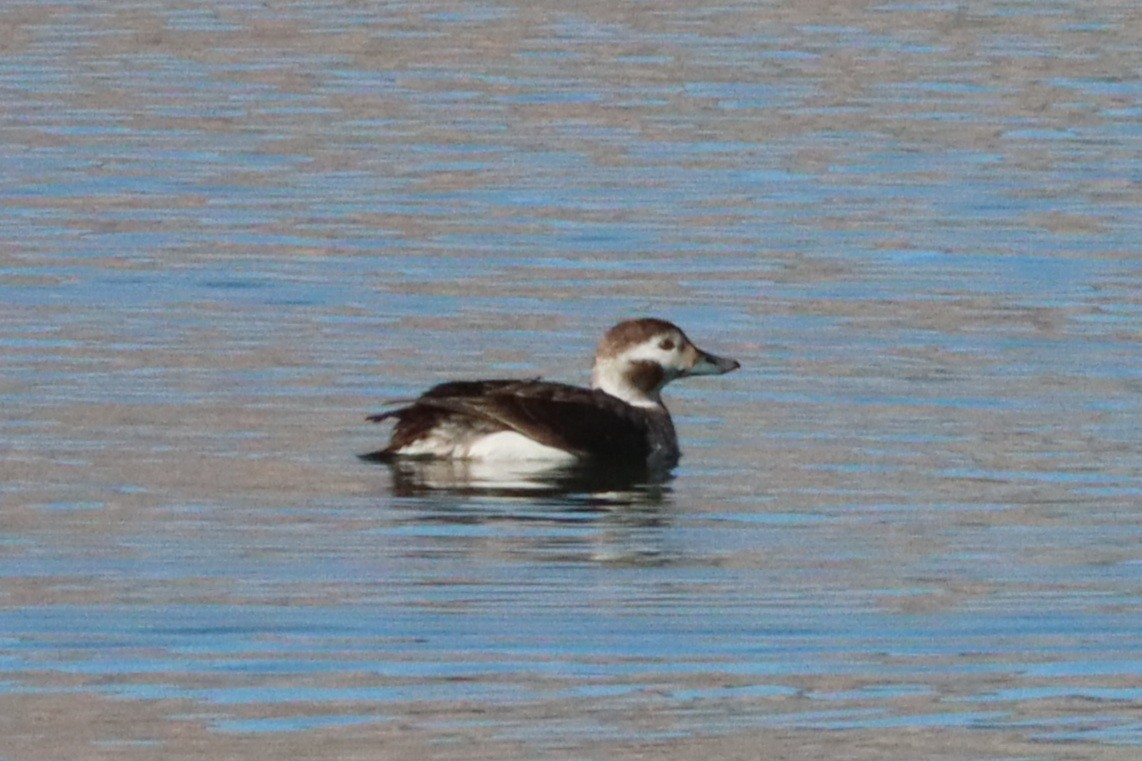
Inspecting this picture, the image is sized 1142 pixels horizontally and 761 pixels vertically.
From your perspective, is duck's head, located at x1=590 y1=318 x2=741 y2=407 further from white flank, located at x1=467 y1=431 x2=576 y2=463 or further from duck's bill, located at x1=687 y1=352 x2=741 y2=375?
white flank, located at x1=467 y1=431 x2=576 y2=463

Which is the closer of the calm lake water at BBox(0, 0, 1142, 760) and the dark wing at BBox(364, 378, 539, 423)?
the calm lake water at BBox(0, 0, 1142, 760)

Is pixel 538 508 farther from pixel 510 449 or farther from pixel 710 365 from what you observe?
pixel 710 365

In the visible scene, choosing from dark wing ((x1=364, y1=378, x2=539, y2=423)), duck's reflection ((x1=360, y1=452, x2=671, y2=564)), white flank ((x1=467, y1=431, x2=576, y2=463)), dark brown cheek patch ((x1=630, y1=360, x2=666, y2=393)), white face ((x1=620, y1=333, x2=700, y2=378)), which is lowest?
duck's reflection ((x1=360, y1=452, x2=671, y2=564))

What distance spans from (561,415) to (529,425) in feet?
0.63

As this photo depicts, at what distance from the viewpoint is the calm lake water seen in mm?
9984

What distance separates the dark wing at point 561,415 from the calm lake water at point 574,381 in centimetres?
45

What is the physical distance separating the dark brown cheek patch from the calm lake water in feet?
1.02

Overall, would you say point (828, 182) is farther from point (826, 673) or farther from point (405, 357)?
point (826, 673)

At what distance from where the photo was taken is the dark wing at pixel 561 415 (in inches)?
552

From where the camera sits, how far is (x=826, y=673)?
400 inches

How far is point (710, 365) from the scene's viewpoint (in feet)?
49.6

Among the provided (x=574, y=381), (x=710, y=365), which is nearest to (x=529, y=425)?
(x=710, y=365)

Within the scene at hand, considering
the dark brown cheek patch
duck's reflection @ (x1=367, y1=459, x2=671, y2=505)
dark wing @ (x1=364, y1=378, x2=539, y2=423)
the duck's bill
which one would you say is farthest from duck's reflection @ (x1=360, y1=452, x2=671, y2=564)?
the duck's bill

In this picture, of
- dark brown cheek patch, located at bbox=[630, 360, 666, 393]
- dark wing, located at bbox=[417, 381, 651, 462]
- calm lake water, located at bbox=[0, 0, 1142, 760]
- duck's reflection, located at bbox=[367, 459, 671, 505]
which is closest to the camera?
calm lake water, located at bbox=[0, 0, 1142, 760]
